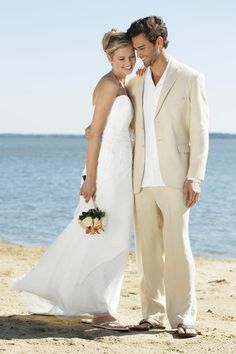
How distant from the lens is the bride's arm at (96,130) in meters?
6.05

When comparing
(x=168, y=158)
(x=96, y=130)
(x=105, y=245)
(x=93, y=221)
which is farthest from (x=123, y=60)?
(x=105, y=245)

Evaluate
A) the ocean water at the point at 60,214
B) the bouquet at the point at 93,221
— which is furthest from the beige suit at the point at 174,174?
the ocean water at the point at 60,214

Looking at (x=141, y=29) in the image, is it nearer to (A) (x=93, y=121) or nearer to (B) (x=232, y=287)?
(A) (x=93, y=121)

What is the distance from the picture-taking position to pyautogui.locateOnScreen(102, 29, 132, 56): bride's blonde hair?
5.88m

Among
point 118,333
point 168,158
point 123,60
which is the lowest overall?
point 118,333

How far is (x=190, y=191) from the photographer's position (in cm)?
578

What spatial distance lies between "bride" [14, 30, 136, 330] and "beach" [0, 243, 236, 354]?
0.65ft

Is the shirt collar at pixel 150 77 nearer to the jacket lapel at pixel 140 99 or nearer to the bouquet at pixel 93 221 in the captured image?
the jacket lapel at pixel 140 99

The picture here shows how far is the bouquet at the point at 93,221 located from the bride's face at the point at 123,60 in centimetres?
105

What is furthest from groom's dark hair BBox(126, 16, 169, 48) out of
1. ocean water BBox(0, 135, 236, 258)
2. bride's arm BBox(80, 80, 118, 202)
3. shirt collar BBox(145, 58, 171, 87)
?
ocean water BBox(0, 135, 236, 258)

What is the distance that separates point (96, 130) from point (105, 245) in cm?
87

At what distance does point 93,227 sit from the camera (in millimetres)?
6039

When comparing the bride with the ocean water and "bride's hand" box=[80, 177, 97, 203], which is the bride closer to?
"bride's hand" box=[80, 177, 97, 203]

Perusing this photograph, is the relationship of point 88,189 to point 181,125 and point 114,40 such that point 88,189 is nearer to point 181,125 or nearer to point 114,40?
point 181,125
